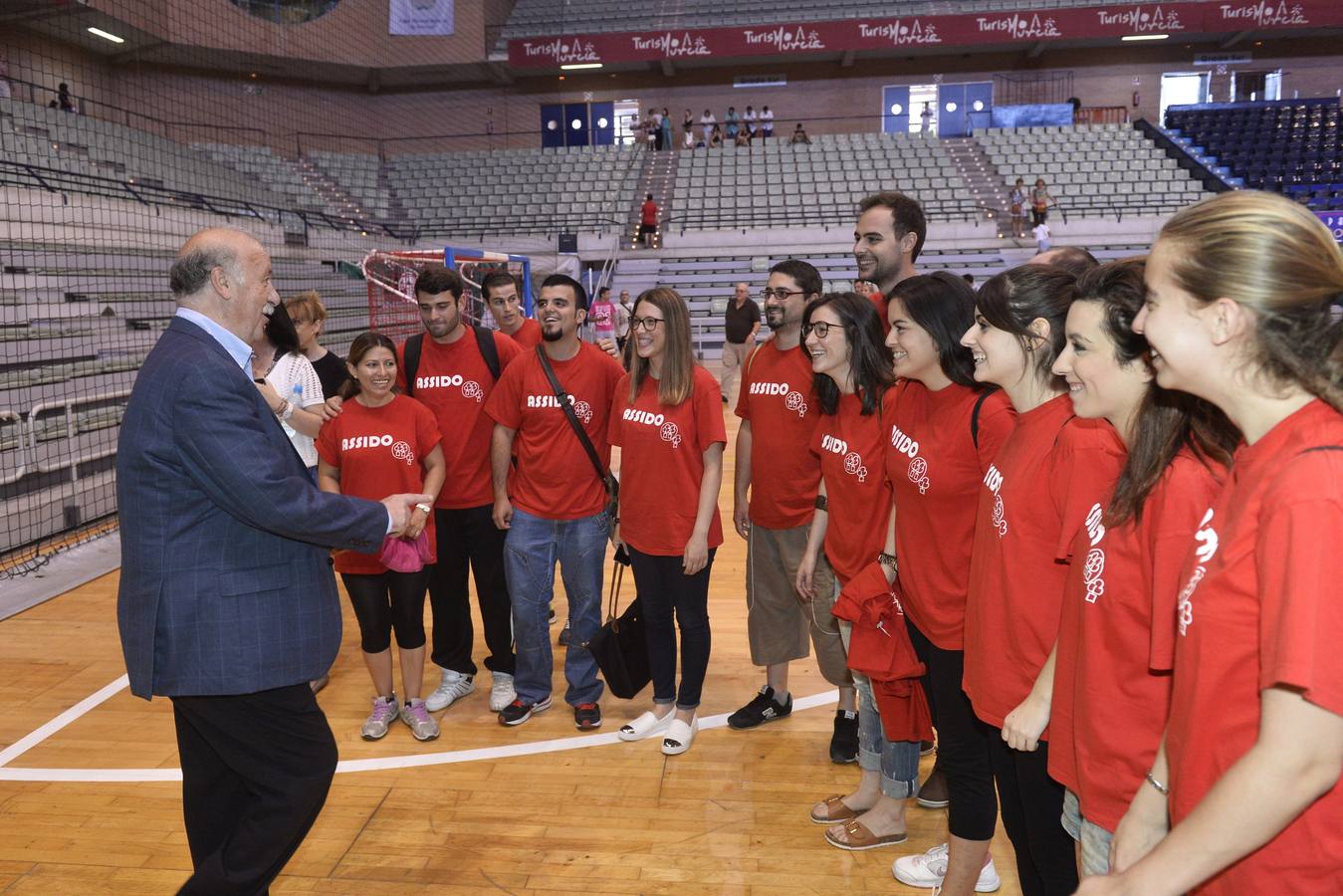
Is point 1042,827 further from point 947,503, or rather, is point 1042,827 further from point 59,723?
point 59,723

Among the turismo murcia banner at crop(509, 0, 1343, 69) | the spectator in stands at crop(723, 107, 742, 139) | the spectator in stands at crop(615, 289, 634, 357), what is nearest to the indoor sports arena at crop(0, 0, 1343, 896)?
the spectator in stands at crop(615, 289, 634, 357)

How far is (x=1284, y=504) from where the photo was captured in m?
1.01

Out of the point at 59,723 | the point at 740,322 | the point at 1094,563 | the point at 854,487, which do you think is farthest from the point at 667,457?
the point at 740,322

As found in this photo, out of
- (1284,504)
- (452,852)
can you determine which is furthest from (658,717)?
(1284,504)

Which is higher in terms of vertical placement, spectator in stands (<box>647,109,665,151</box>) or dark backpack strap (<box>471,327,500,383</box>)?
spectator in stands (<box>647,109,665,151</box>)

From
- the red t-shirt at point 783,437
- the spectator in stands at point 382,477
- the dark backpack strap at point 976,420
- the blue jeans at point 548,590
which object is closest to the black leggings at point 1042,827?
the dark backpack strap at point 976,420

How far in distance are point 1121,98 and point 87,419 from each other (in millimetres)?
23832

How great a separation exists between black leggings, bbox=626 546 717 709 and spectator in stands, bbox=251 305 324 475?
147 cm

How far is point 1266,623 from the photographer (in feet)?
3.34

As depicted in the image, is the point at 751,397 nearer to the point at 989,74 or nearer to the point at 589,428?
the point at 589,428

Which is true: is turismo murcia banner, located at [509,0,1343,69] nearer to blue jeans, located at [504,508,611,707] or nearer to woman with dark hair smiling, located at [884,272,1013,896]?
blue jeans, located at [504,508,611,707]

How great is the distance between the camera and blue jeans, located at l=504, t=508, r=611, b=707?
3.83 m

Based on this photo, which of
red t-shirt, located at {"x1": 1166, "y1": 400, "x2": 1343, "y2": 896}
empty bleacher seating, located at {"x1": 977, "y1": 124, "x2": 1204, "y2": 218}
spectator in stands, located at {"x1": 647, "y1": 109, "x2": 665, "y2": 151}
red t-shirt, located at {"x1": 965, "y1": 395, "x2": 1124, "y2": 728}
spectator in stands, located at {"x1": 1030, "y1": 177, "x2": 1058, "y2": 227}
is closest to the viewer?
red t-shirt, located at {"x1": 1166, "y1": 400, "x2": 1343, "y2": 896}

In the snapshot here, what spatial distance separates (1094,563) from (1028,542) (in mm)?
316
